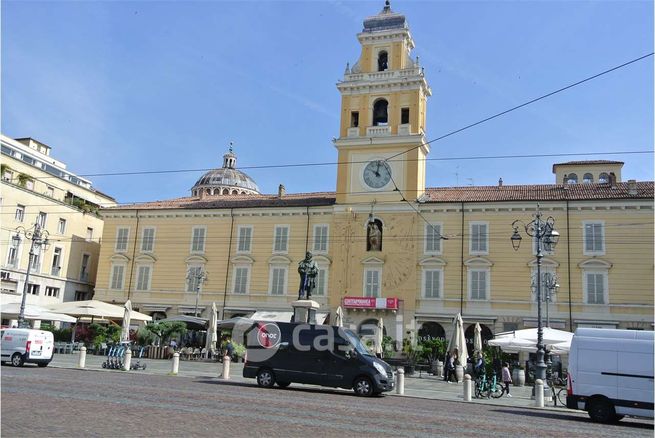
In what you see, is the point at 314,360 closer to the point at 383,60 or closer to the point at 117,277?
the point at 383,60

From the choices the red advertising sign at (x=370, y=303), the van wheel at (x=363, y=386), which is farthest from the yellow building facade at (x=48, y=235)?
the van wheel at (x=363, y=386)

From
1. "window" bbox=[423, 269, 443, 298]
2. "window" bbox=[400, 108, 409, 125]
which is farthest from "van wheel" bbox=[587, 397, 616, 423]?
"window" bbox=[400, 108, 409, 125]

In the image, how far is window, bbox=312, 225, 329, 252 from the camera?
39.9 m

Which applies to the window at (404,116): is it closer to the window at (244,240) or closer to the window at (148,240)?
the window at (244,240)

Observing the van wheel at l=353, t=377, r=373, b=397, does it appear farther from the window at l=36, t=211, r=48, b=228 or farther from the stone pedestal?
the window at l=36, t=211, r=48, b=228

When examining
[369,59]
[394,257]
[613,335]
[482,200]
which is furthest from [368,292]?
[613,335]

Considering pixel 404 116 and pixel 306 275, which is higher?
pixel 404 116

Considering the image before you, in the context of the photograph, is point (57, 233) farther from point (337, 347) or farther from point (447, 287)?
point (337, 347)

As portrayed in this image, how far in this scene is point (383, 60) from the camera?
42094mm

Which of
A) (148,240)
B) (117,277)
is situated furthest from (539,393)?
(117,277)

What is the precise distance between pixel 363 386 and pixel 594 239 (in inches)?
892

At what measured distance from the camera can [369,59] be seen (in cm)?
4184

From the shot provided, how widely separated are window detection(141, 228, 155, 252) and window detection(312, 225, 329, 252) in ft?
40.1

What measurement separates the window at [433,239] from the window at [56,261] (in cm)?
2670
